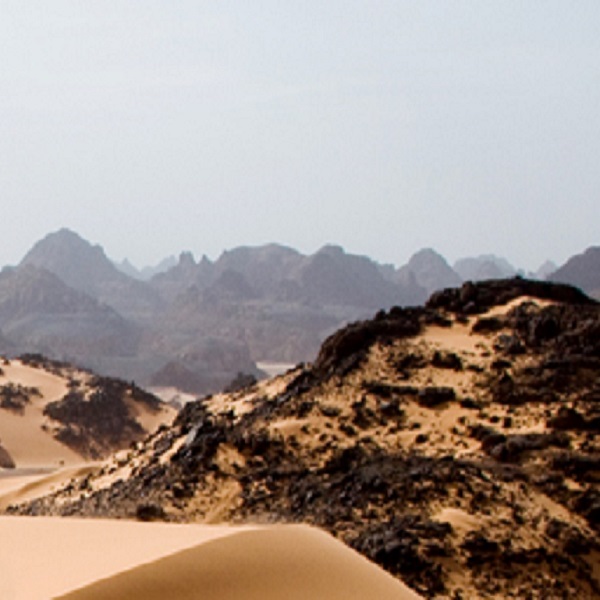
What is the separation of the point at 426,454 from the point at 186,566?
6.97 metres

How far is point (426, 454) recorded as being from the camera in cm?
1205

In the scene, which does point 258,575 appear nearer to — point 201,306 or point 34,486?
point 34,486

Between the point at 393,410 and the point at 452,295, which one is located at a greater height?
the point at 452,295

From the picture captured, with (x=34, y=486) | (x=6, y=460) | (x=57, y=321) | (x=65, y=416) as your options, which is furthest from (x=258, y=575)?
(x=57, y=321)

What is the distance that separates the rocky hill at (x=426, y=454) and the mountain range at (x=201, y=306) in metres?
52.2

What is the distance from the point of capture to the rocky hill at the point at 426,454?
9.63 meters

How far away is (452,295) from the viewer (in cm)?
1769

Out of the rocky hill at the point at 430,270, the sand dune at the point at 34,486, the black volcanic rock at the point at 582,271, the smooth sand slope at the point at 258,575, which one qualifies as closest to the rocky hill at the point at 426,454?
the sand dune at the point at 34,486

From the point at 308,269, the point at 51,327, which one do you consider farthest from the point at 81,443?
the point at 308,269

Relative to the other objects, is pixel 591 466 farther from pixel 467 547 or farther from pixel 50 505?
pixel 50 505

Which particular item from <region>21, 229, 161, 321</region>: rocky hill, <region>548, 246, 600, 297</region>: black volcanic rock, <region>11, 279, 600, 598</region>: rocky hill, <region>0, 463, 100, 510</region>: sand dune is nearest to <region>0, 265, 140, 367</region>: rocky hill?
<region>21, 229, 161, 321</region>: rocky hill

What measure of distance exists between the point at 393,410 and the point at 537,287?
5.96 m

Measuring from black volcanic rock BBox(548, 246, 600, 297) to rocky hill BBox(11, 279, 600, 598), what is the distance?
7869 cm

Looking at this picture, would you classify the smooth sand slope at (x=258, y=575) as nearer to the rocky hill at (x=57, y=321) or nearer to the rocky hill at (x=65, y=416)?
the rocky hill at (x=65, y=416)
